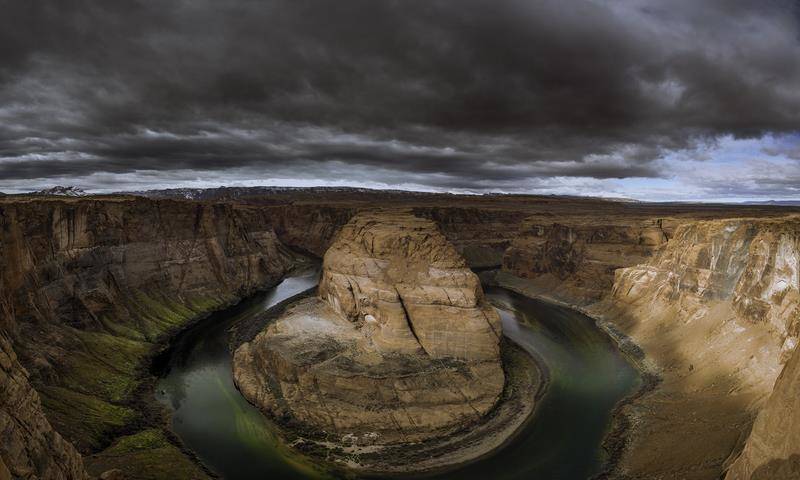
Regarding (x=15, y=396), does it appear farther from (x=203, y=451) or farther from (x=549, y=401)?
(x=549, y=401)

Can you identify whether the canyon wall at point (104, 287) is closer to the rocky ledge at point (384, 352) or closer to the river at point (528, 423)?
the river at point (528, 423)

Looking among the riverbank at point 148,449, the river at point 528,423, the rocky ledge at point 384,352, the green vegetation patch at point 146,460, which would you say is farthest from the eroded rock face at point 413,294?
the green vegetation patch at point 146,460

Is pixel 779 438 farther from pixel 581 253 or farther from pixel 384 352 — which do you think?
pixel 581 253

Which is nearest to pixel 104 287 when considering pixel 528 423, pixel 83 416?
pixel 83 416

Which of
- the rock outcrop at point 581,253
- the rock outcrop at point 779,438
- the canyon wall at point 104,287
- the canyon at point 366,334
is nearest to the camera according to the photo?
the rock outcrop at point 779,438

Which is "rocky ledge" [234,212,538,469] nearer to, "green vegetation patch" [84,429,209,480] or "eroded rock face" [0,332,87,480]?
"green vegetation patch" [84,429,209,480]

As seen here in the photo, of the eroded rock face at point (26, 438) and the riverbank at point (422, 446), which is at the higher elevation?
the eroded rock face at point (26, 438)

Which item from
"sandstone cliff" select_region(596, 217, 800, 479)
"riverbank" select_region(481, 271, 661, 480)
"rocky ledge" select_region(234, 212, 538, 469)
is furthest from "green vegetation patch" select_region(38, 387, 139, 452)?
"sandstone cliff" select_region(596, 217, 800, 479)
